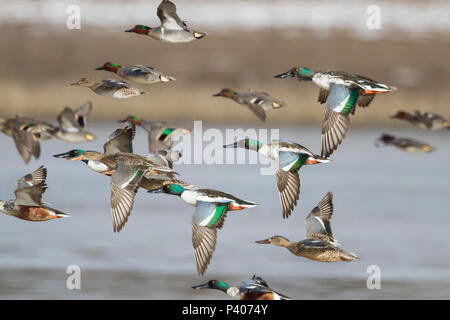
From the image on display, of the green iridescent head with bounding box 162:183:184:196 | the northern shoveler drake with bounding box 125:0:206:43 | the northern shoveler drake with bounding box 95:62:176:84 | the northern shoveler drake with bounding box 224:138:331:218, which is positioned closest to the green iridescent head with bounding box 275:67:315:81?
the northern shoveler drake with bounding box 224:138:331:218

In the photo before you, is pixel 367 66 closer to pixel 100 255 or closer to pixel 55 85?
pixel 55 85

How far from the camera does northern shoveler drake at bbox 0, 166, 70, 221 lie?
790 cm

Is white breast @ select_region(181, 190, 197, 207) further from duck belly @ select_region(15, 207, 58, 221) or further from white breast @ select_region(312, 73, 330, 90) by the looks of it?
white breast @ select_region(312, 73, 330, 90)

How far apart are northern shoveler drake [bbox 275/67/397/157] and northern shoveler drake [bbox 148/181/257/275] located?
0.80 meters

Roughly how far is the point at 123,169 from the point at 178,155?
1005 mm

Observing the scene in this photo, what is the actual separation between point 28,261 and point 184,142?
6.24 meters

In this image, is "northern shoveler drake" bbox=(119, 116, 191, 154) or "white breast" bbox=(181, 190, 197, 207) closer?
"white breast" bbox=(181, 190, 197, 207)

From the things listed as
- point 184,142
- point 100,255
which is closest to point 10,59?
point 184,142

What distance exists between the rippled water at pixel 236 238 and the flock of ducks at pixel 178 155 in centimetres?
192

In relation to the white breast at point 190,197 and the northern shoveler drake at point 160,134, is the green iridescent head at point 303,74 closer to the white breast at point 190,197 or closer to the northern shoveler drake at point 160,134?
the northern shoveler drake at point 160,134

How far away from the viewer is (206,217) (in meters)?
7.43

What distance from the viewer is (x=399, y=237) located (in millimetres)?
13078

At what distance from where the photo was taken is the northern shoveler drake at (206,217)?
7.31m

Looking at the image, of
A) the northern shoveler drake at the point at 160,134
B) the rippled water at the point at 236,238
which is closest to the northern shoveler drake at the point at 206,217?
the northern shoveler drake at the point at 160,134
